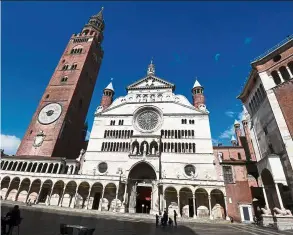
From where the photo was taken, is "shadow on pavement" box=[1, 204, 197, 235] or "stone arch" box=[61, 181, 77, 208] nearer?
"shadow on pavement" box=[1, 204, 197, 235]

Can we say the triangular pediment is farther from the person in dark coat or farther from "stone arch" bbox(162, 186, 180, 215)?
the person in dark coat

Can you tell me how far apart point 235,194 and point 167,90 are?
21887 mm

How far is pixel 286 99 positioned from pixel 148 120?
2082cm

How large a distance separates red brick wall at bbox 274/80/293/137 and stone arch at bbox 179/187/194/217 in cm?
1513

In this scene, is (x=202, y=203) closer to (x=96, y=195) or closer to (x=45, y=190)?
(x=96, y=195)

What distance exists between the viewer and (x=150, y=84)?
40.1 metres

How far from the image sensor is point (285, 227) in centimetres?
1656

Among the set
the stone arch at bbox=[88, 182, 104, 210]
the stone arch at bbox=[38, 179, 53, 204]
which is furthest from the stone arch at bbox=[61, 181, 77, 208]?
the stone arch at bbox=[88, 182, 104, 210]

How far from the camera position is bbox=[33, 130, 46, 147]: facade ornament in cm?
3505

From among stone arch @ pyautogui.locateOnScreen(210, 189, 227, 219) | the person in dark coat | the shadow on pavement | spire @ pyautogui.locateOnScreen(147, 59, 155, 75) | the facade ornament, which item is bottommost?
the shadow on pavement

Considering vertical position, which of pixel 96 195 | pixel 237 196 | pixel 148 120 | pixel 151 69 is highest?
pixel 151 69

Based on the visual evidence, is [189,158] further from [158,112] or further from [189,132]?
[158,112]

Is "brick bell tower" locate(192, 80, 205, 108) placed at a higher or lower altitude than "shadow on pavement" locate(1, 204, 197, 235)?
higher

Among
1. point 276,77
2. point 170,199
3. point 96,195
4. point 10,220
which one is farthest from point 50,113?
point 276,77
